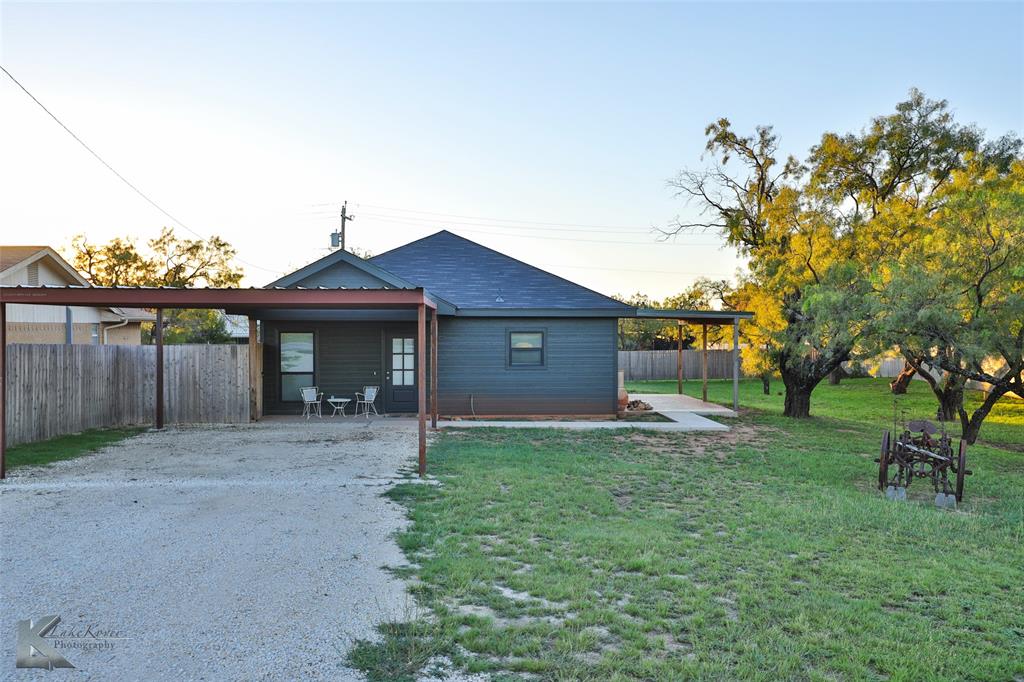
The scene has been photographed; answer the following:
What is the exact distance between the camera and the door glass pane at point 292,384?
14789 millimetres

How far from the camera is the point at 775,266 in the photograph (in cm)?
1481

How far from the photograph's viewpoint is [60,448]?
32.5 feet

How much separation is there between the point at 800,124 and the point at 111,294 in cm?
1575

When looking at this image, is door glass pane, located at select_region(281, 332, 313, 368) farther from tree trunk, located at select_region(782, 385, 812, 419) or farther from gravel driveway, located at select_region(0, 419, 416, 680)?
tree trunk, located at select_region(782, 385, 812, 419)

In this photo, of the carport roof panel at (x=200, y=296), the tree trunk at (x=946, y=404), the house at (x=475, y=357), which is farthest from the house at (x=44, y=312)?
the tree trunk at (x=946, y=404)

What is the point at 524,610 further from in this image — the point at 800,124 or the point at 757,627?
the point at 800,124

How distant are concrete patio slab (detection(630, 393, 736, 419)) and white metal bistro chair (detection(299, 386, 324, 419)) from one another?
8.44 metres

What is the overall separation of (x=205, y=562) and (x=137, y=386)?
33.1ft

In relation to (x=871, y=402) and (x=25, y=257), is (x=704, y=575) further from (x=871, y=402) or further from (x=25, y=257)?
(x=25, y=257)

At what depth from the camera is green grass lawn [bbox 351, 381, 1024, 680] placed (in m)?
3.24

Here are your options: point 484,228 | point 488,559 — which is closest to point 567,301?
point 488,559

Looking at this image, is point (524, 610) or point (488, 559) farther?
point (488, 559)

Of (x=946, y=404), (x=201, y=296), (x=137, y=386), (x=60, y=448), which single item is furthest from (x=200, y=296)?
(x=946, y=404)

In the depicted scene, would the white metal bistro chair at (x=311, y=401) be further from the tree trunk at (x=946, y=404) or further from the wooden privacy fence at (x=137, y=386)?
the tree trunk at (x=946, y=404)
